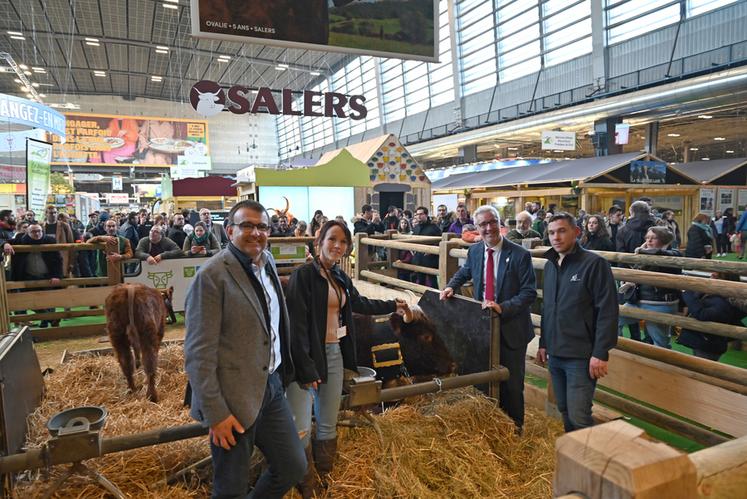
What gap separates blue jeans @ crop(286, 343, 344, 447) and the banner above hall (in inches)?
159

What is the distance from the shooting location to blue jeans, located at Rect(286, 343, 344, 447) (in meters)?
2.59

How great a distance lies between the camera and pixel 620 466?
28.8 inches

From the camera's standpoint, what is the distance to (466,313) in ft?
11.6

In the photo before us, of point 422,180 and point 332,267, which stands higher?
point 422,180

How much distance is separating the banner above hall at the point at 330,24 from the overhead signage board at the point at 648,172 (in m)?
11.3

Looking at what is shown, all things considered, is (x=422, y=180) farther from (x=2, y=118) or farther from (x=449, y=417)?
(x=449, y=417)

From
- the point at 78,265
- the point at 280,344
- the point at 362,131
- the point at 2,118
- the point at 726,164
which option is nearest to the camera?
the point at 280,344

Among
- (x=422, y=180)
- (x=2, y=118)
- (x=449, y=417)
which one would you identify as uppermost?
(x=2, y=118)

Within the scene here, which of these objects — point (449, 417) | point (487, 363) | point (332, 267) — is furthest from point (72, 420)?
point (487, 363)

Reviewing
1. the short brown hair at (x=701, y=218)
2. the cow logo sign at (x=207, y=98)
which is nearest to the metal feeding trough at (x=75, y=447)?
the short brown hair at (x=701, y=218)

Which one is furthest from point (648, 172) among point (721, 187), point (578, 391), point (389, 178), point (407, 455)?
point (407, 455)

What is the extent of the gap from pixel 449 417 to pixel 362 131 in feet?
103

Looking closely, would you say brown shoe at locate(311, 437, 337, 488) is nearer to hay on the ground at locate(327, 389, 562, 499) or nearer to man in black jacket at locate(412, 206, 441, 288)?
hay on the ground at locate(327, 389, 562, 499)

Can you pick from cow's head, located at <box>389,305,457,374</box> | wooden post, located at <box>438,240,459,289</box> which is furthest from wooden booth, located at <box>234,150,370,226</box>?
cow's head, located at <box>389,305,457,374</box>
